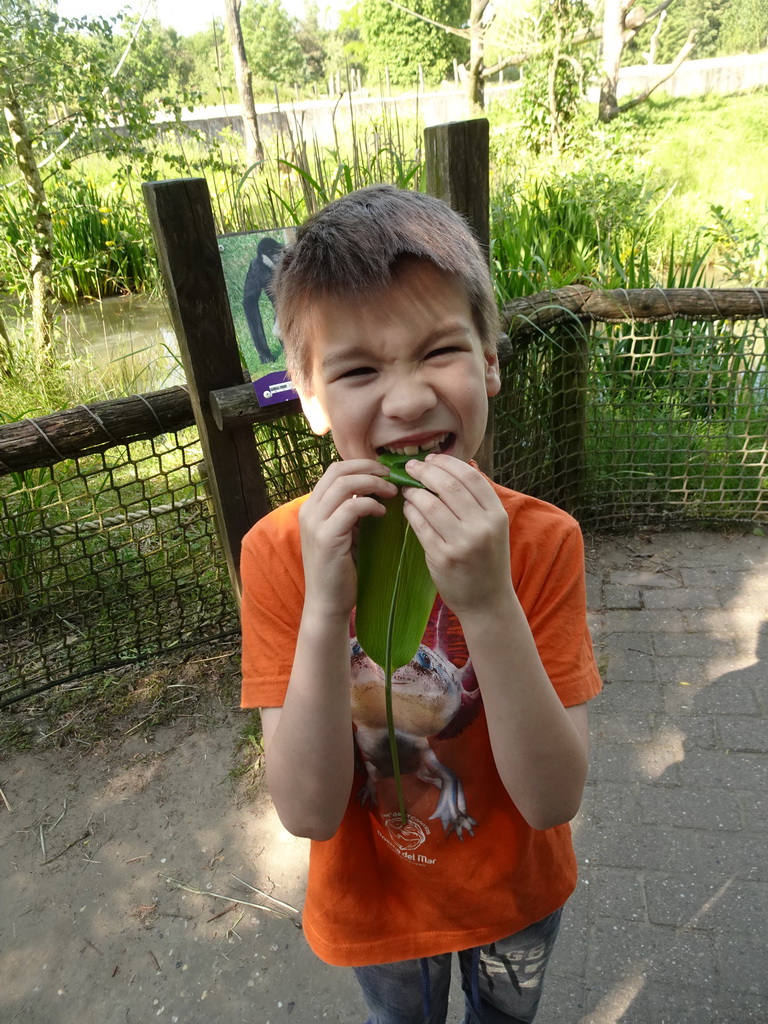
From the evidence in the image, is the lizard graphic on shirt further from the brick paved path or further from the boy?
the brick paved path

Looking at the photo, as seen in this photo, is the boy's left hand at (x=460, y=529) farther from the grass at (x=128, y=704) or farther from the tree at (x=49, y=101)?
the tree at (x=49, y=101)

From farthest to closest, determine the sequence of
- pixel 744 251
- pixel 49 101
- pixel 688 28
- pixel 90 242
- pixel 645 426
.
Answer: pixel 688 28 < pixel 90 242 < pixel 744 251 < pixel 49 101 < pixel 645 426

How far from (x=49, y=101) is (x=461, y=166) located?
13.8 ft

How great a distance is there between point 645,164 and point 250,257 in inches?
388

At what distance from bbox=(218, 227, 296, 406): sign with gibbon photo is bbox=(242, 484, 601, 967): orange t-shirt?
3.20 feet

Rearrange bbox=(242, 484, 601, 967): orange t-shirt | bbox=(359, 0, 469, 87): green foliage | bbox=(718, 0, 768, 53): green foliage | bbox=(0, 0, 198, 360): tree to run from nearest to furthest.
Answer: bbox=(242, 484, 601, 967): orange t-shirt → bbox=(0, 0, 198, 360): tree → bbox=(359, 0, 469, 87): green foliage → bbox=(718, 0, 768, 53): green foliage

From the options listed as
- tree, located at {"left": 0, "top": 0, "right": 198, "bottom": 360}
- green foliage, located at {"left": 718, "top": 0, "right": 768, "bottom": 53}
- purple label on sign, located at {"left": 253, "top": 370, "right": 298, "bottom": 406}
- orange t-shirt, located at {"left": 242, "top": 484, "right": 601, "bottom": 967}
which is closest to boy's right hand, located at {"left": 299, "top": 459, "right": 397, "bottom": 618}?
orange t-shirt, located at {"left": 242, "top": 484, "right": 601, "bottom": 967}

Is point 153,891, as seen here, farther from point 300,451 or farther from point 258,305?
point 258,305

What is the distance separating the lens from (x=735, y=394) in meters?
3.63

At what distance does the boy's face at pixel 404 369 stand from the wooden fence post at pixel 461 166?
1.47 meters

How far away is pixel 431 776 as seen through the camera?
1.14 m

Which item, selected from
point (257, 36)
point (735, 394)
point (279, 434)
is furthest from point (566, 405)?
point (257, 36)

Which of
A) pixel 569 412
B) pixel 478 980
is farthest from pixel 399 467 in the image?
pixel 569 412

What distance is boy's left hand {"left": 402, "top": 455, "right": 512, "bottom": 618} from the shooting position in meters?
0.82
